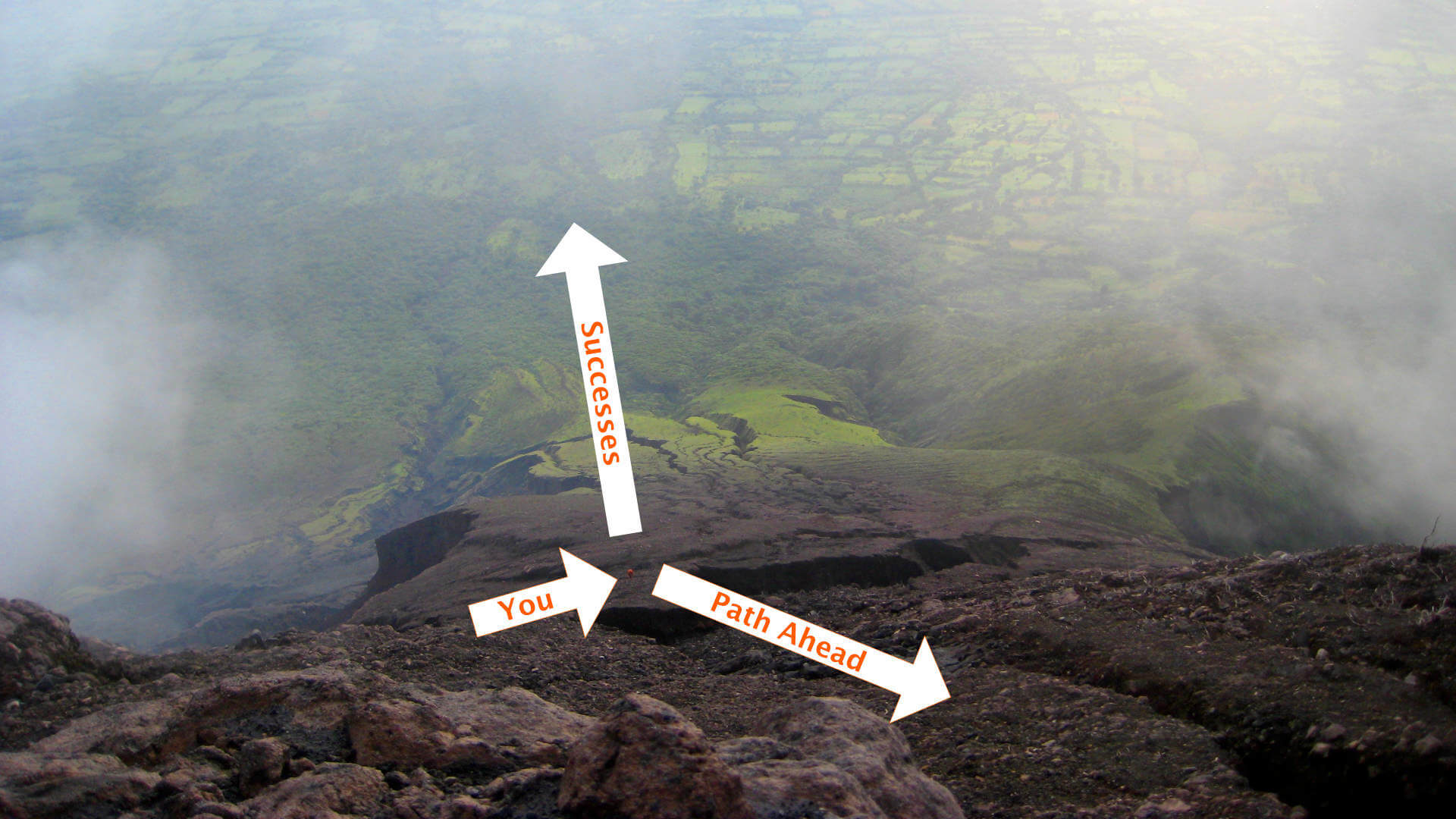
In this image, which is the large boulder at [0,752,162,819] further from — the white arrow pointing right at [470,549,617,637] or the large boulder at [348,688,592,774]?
the white arrow pointing right at [470,549,617,637]

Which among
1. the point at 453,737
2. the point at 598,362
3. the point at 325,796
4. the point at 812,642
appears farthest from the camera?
the point at 812,642

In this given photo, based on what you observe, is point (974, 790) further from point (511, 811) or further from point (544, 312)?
point (544, 312)

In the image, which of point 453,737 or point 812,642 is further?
point 812,642

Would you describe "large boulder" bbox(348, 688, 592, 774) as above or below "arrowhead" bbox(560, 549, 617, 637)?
below

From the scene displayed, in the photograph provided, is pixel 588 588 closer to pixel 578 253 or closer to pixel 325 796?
pixel 578 253

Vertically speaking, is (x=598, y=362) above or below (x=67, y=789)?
above

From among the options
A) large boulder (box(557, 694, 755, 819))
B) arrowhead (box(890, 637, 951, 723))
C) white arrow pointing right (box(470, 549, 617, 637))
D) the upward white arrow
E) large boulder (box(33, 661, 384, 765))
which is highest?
the upward white arrow

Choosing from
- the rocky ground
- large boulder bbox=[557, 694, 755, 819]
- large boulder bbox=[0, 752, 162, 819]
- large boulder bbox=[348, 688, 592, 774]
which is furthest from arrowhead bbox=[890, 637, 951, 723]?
large boulder bbox=[0, 752, 162, 819]

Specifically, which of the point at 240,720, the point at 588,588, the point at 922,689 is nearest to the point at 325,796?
the point at 240,720
